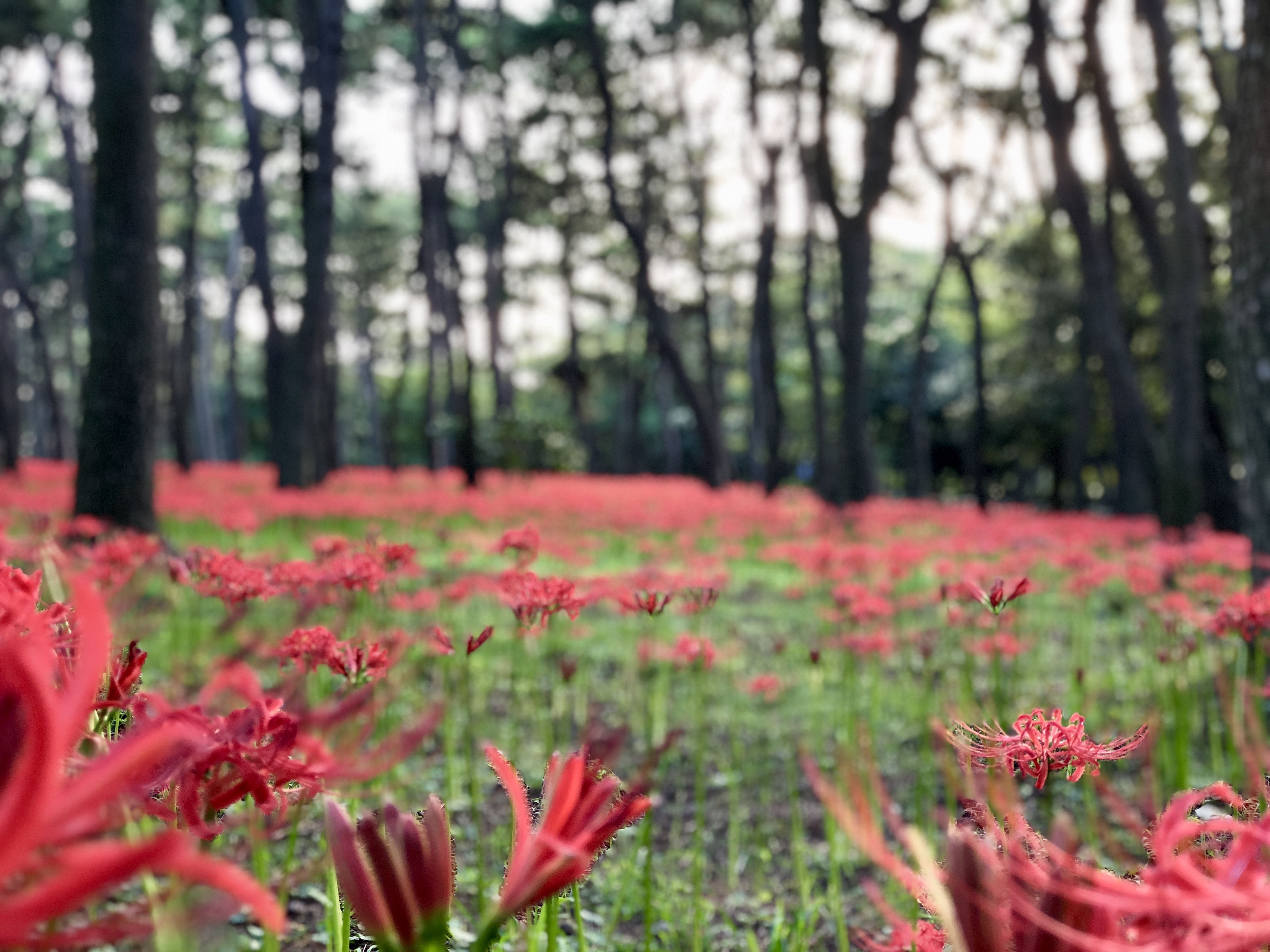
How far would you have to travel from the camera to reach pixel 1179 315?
7.82 metres

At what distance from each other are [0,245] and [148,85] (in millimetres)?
16807

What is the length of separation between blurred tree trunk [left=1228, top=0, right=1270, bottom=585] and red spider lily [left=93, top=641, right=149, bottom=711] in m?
4.53

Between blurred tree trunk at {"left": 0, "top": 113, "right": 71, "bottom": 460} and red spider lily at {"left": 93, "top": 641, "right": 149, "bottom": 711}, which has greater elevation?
blurred tree trunk at {"left": 0, "top": 113, "right": 71, "bottom": 460}

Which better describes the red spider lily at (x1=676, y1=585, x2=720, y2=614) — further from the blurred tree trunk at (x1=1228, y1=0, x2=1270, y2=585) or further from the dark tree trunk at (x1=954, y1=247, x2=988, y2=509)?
the dark tree trunk at (x1=954, y1=247, x2=988, y2=509)

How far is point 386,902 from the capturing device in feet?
2.07

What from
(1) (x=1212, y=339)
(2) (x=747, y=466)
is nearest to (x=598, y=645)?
(1) (x=1212, y=339)

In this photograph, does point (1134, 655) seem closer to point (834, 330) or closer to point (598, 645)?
point (598, 645)

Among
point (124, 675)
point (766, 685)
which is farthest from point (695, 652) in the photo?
point (124, 675)

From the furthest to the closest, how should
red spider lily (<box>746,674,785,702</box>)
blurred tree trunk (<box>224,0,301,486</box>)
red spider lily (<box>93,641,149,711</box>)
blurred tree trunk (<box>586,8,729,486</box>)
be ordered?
1. blurred tree trunk (<box>586,8,729,486</box>)
2. blurred tree trunk (<box>224,0,301,486</box>)
3. red spider lily (<box>746,674,785,702</box>)
4. red spider lily (<box>93,641,149,711</box>)

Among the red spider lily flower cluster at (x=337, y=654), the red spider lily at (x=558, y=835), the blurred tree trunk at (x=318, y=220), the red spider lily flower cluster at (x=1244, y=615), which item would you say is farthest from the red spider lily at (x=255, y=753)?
the blurred tree trunk at (x=318, y=220)

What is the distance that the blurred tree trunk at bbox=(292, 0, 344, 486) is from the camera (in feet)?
44.8

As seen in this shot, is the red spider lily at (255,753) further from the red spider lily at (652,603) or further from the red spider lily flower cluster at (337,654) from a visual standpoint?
the red spider lily at (652,603)

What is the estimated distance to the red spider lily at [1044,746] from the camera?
88 cm

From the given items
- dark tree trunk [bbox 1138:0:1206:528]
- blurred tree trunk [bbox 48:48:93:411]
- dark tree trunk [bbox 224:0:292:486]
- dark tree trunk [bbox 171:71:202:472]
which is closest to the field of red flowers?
dark tree trunk [bbox 1138:0:1206:528]
